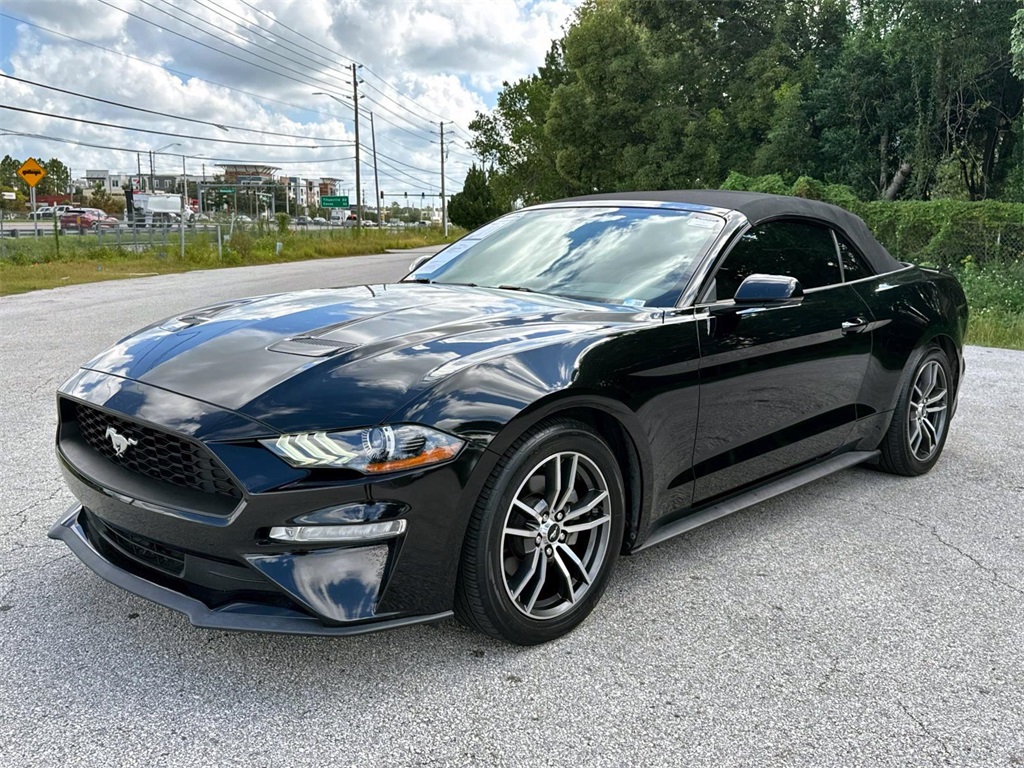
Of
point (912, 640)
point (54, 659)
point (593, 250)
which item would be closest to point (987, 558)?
point (912, 640)

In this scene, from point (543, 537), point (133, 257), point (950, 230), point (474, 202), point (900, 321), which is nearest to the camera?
point (543, 537)

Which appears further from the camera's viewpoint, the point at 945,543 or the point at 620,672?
the point at 945,543

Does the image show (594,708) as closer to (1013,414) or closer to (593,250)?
(593,250)

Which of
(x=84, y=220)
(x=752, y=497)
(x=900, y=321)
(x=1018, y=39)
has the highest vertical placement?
(x=1018, y=39)

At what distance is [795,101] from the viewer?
2739cm

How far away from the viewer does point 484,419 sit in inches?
101

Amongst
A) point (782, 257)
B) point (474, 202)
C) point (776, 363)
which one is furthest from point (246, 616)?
point (474, 202)

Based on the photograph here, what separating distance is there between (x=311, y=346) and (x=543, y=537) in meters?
0.97

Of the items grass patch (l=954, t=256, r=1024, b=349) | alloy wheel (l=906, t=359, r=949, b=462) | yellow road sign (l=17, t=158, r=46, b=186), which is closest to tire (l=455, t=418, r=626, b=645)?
alloy wheel (l=906, t=359, r=949, b=462)

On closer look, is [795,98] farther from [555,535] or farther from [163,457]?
[163,457]

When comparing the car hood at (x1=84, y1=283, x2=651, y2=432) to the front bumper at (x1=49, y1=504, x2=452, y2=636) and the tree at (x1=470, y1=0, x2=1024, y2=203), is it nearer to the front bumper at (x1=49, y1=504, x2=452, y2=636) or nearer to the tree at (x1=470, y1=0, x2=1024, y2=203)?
the front bumper at (x1=49, y1=504, x2=452, y2=636)

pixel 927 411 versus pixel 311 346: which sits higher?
pixel 311 346

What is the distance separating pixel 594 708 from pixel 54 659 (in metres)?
1.65

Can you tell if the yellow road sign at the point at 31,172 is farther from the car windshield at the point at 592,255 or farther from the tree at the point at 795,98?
the car windshield at the point at 592,255
